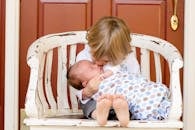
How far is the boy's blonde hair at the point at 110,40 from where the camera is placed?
1910 mm

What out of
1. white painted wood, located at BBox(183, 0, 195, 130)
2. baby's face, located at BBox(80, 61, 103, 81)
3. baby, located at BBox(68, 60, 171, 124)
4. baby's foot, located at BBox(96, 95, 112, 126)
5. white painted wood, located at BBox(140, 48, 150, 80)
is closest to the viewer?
baby's foot, located at BBox(96, 95, 112, 126)

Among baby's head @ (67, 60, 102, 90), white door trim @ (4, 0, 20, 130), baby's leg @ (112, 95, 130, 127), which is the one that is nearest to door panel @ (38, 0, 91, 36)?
white door trim @ (4, 0, 20, 130)

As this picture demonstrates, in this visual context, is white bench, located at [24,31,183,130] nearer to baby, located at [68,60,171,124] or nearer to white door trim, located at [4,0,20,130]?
baby, located at [68,60,171,124]

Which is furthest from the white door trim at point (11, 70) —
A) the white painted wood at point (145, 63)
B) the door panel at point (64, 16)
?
the white painted wood at point (145, 63)

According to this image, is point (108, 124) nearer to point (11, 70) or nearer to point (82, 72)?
point (82, 72)

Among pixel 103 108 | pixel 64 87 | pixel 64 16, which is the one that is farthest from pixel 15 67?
pixel 103 108

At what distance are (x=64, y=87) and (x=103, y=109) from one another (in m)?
0.62

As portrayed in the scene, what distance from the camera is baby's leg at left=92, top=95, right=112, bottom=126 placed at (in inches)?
66.1

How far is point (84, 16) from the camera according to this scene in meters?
2.74

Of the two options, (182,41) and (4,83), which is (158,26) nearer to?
(182,41)

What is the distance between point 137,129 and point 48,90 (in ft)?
2.13

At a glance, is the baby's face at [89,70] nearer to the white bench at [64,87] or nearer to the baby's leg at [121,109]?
the white bench at [64,87]

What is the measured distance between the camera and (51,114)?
2.09m

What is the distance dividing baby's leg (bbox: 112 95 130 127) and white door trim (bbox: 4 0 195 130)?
104 centimetres
